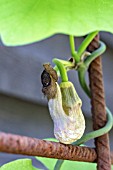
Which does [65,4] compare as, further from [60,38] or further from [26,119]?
[60,38]

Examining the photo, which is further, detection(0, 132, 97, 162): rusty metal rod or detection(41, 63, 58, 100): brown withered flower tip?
detection(41, 63, 58, 100): brown withered flower tip

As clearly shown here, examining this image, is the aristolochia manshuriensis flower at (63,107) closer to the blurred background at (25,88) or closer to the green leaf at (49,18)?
the green leaf at (49,18)

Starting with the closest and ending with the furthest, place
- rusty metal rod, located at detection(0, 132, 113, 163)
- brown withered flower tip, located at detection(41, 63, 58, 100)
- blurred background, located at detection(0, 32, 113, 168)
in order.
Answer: rusty metal rod, located at detection(0, 132, 113, 163) → brown withered flower tip, located at detection(41, 63, 58, 100) → blurred background, located at detection(0, 32, 113, 168)

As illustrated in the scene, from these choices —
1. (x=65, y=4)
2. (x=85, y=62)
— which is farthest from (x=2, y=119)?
(x=65, y=4)

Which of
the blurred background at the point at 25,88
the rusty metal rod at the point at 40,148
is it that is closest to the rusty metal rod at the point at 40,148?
the rusty metal rod at the point at 40,148

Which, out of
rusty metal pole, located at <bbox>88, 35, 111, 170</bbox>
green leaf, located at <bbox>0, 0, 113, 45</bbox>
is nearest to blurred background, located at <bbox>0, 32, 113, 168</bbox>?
rusty metal pole, located at <bbox>88, 35, 111, 170</bbox>

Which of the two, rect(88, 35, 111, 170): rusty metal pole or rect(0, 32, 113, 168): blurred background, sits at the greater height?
rect(88, 35, 111, 170): rusty metal pole

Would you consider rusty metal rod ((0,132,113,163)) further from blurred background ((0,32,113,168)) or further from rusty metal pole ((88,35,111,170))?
blurred background ((0,32,113,168))
